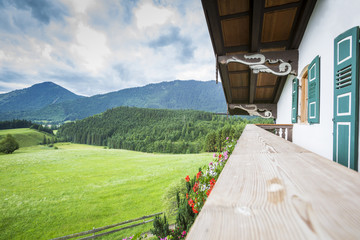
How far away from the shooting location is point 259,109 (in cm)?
765

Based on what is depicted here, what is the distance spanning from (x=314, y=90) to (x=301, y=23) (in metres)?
1.63

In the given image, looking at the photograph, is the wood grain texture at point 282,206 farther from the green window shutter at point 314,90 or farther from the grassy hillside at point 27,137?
the grassy hillside at point 27,137

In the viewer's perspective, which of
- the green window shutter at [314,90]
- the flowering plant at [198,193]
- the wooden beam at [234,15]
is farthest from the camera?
the wooden beam at [234,15]

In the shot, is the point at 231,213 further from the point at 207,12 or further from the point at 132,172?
the point at 132,172

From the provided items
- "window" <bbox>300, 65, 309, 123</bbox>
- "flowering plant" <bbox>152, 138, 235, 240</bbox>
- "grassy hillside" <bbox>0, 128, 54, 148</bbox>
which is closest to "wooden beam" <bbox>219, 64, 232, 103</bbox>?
"window" <bbox>300, 65, 309, 123</bbox>

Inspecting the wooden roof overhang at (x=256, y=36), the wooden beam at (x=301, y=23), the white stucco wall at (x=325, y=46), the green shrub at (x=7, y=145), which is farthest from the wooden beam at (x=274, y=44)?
the green shrub at (x=7, y=145)

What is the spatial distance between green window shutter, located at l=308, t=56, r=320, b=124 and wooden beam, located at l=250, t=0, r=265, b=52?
130cm

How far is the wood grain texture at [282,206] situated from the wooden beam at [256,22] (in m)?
3.66

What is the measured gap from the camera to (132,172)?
114 feet

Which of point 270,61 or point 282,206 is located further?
point 270,61

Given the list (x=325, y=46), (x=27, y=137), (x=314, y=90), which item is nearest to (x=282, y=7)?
(x=325, y=46)

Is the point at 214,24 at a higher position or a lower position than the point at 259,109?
higher

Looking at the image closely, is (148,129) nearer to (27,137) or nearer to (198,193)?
(27,137)

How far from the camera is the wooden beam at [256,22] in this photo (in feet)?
11.4
